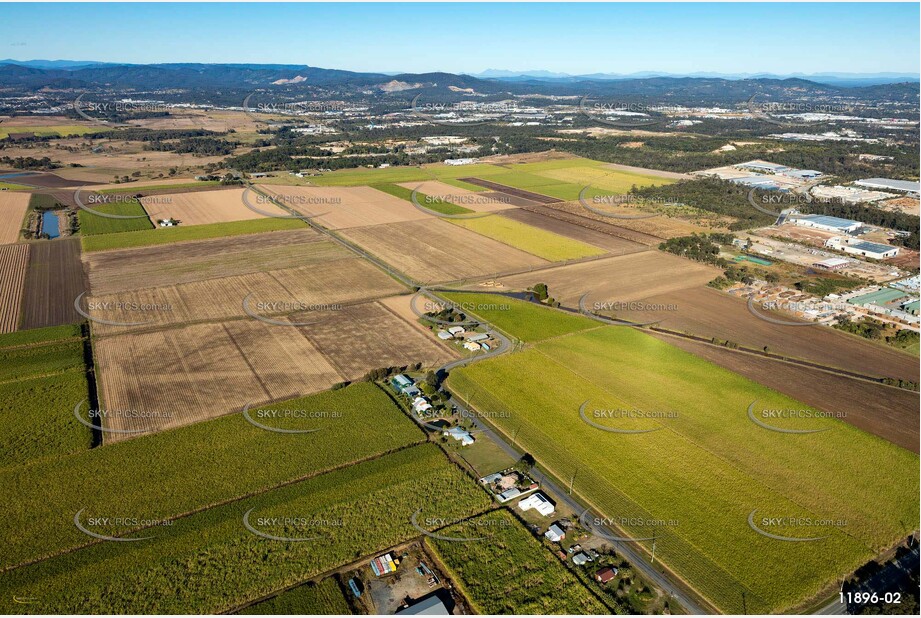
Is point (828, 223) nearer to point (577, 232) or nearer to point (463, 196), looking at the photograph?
point (577, 232)

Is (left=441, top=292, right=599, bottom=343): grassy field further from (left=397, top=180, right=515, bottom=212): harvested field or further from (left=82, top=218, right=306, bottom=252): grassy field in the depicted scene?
(left=397, top=180, right=515, bottom=212): harvested field

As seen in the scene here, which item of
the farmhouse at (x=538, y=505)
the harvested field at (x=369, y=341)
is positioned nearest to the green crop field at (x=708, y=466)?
the farmhouse at (x=538, y=505)

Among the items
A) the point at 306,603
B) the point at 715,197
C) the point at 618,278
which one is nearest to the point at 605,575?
the point at 306,603

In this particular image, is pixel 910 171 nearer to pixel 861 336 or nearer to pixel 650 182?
pixel 650 182

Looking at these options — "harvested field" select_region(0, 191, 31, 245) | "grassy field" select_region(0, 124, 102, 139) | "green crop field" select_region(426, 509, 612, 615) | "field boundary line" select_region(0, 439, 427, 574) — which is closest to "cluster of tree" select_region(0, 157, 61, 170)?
"harvested field" select_region(0, 191, 31, 245)

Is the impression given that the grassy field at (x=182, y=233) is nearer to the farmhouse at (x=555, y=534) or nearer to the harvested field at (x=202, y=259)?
the harvested field at (x=202, y=259)

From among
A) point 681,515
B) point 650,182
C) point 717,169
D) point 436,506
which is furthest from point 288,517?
point 717,169
